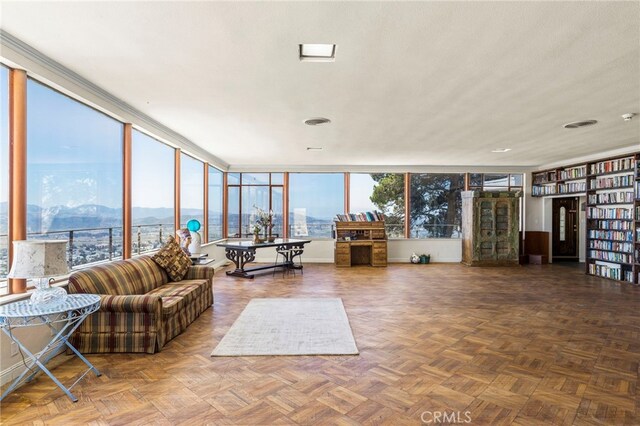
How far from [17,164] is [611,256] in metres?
9.70

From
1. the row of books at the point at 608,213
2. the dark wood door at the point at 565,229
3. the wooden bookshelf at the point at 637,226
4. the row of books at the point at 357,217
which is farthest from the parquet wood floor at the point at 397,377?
the dark wood door at the point at 565,229

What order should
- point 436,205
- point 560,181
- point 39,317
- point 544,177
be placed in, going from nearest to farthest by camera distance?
point 39,317 < point 560,181 < point 544,177 < point 436,205

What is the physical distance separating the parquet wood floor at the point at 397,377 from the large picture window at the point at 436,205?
197 inches

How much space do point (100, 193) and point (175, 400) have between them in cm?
326

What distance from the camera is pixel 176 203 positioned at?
6230mm

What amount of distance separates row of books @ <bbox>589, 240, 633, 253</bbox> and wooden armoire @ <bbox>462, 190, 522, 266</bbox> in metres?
1.68

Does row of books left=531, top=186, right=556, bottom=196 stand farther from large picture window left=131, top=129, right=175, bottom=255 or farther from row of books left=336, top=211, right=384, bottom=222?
large picture window left=131, top=129, right=175, bottom=255

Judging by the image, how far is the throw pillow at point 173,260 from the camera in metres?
4.60

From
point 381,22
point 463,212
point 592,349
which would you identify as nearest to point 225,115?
point 381,22

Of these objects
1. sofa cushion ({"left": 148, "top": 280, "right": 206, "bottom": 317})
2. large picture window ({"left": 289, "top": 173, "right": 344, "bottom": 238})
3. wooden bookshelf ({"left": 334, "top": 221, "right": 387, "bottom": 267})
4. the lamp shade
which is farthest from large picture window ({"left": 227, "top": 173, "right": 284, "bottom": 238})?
the lamp shade

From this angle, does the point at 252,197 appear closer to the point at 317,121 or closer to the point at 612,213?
the point at 317,121

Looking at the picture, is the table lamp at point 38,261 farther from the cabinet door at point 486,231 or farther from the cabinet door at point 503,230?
the cabinet door at point 503,230

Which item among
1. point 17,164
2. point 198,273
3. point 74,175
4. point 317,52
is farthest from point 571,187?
point 17,164

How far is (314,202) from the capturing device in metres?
9.78
